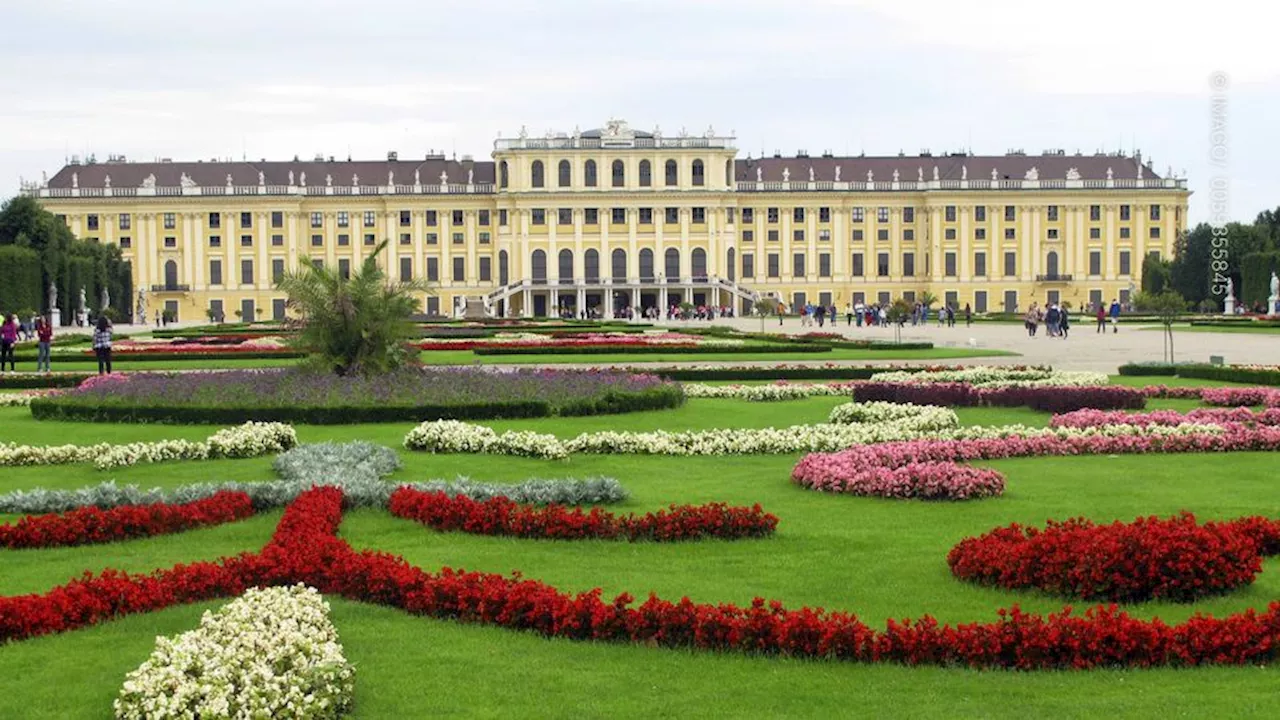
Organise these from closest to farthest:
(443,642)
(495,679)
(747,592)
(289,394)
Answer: (495,679), (443,642), (747,592), (289,394)

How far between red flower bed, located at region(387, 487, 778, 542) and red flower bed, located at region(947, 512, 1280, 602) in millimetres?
1511

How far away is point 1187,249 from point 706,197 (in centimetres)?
2623

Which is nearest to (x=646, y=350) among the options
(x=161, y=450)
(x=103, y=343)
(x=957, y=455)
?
(x=103, y=343)

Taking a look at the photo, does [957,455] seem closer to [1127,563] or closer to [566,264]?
[1127,563]

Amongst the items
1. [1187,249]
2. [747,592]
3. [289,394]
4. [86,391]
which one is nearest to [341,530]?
[747,592]

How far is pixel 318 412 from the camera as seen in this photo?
1509 centimetres

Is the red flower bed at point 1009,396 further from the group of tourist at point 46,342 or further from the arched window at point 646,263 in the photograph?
the arched window at point 646,263

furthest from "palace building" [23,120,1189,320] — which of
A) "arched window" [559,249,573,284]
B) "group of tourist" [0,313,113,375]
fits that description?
"group of tourist" [0,313,113,375]

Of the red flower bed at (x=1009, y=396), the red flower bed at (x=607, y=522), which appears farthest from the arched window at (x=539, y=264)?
the red flower bed at (x=607, y=522)

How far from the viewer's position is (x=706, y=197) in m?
82.4

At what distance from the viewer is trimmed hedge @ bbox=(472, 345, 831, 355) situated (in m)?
29.0

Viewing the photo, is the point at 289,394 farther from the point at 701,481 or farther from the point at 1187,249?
the point at 1187,249

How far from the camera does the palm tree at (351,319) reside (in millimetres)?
17656

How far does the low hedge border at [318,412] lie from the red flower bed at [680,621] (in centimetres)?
819
